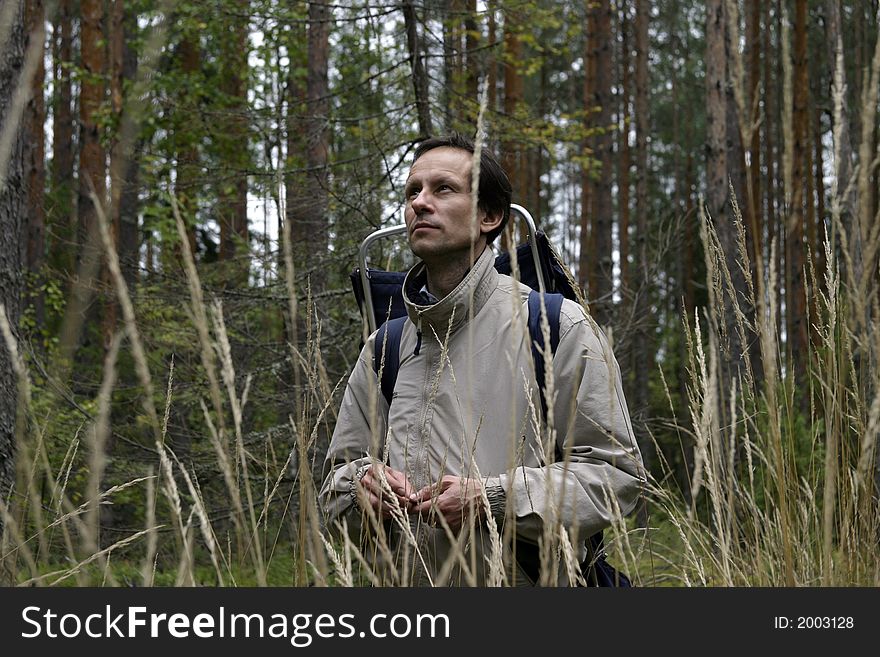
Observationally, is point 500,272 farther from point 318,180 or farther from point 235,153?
point 235,153

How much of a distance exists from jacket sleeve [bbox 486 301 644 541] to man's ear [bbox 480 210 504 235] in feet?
1.31

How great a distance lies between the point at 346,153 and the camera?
336 inches

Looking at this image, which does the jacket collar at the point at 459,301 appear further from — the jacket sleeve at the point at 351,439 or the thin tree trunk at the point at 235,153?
the thin tree trunk at the point at 235,153

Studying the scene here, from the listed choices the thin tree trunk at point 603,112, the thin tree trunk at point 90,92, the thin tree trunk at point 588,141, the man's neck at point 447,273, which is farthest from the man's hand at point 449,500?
the thin tree trunk at point 603,112

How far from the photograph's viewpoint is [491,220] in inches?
96.7

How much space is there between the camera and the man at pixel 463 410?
6.07ft

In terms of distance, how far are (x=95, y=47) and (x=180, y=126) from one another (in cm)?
476

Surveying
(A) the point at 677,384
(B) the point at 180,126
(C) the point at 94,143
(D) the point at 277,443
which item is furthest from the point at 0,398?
(A) the point at 677,384

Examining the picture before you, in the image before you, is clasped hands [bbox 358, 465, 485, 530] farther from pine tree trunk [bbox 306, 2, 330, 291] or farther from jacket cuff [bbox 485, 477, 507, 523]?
pine tree trunk [bbox 306, 2, 330, 291]

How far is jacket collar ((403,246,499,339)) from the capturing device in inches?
84.8

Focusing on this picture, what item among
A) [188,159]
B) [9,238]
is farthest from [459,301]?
[188,159]

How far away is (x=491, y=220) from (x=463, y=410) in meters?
0.62

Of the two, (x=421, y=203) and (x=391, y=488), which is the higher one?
(x=421, y=203)
